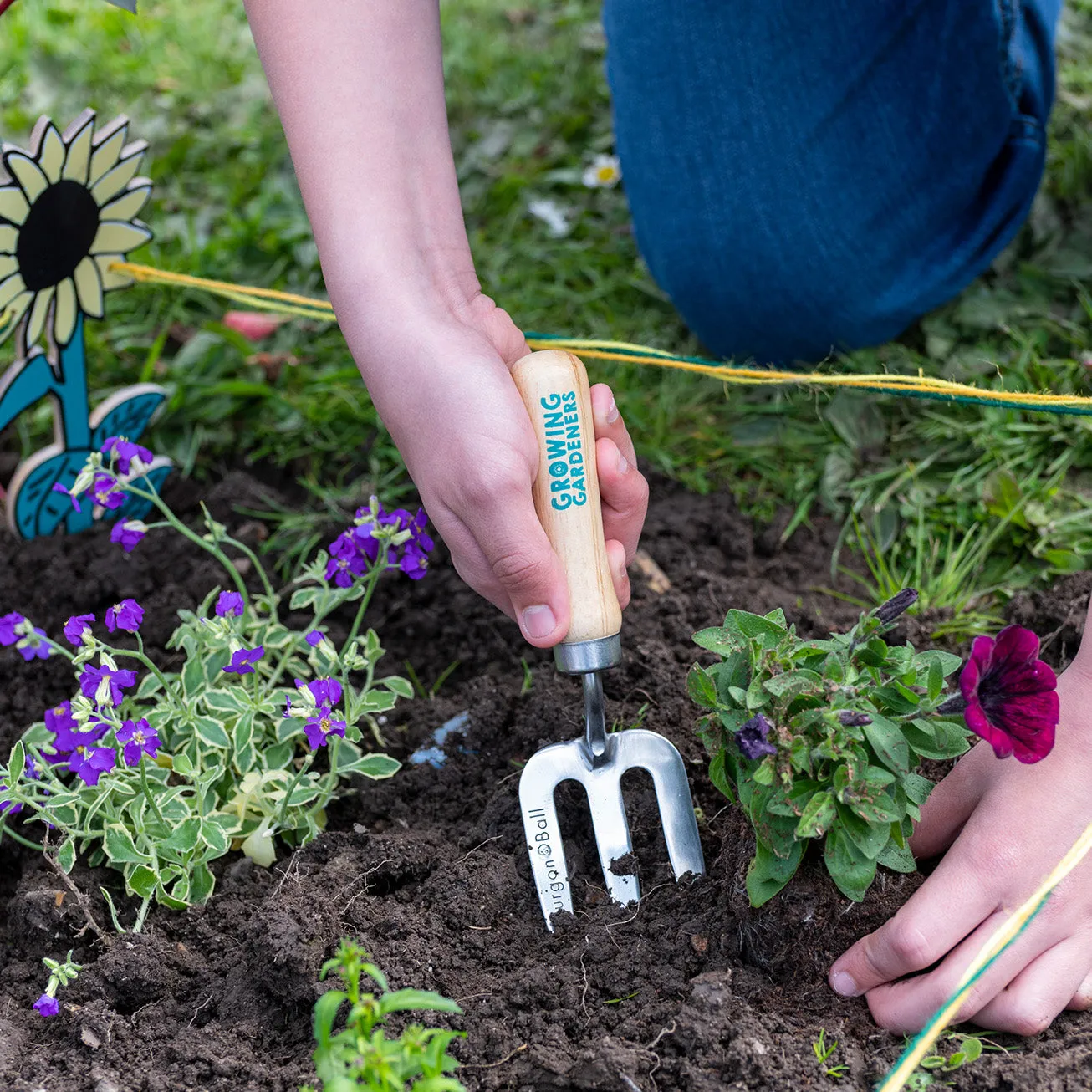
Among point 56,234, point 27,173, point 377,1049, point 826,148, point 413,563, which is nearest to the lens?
point 377,1049

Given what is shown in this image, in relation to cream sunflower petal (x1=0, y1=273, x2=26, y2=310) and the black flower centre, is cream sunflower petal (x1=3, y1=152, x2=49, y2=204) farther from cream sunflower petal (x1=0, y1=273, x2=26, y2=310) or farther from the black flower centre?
cream sunflower petal (x1=0, y1=273, x2=26, y2=310)

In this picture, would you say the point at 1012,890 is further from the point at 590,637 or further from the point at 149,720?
the point at 149,720

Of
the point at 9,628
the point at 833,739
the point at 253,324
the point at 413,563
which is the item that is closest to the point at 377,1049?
the point at 833,739

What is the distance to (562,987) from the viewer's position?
1.44 metres

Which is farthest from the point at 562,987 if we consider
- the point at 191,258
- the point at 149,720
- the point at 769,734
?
the point at 191,258

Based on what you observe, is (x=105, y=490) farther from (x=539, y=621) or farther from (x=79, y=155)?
(x=539, y=621)

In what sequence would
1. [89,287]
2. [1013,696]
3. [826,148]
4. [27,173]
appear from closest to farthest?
[1013,696] → [27,173] → [89,287] → [826,148]

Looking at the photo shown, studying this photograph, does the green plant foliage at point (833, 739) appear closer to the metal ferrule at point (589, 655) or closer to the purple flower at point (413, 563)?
the metal ferrule at point (589, 655)

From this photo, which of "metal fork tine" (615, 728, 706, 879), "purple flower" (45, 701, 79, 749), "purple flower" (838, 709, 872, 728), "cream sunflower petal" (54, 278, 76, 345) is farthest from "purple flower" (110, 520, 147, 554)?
"purple flower" (838, 709, 872, 728)

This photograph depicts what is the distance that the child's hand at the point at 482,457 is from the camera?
1.49 m

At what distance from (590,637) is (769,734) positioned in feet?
1.07

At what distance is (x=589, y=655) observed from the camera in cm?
157

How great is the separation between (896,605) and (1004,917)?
39 cm

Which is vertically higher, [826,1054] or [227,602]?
[227,602]
